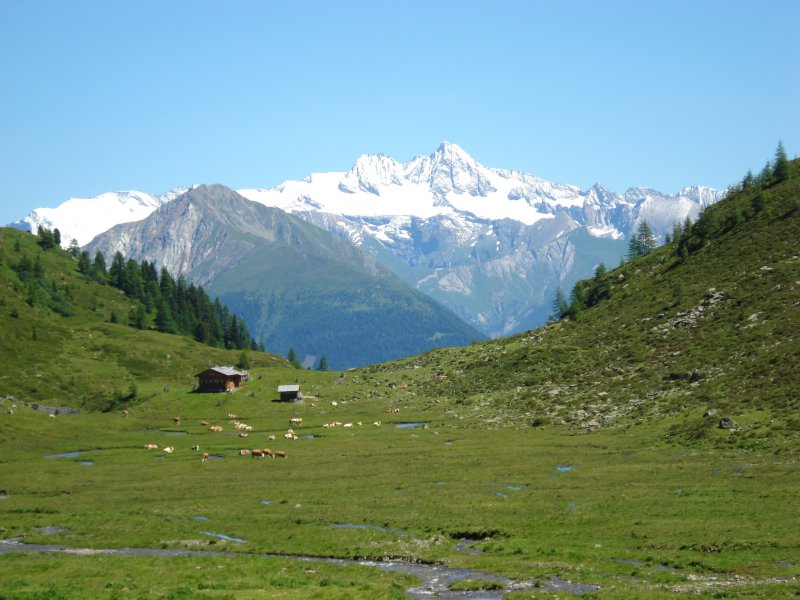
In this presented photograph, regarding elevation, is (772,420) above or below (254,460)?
above

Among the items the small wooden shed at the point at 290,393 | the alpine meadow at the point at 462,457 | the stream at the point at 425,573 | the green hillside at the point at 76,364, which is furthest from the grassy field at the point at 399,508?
the small wooden shed at the point at 290,393

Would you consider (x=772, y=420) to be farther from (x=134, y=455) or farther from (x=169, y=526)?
(x=134, y=455)

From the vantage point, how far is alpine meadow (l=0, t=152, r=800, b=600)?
159 feet

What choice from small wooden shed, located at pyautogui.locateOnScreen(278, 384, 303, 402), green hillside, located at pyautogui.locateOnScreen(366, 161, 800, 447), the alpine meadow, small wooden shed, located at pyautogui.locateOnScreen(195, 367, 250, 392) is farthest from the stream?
small wooden shed, located at pyautogui.locateOnScreen(195, 367, 250, 392)

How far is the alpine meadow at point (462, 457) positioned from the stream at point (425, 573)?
0.26 meters

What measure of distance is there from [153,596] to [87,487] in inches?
1847

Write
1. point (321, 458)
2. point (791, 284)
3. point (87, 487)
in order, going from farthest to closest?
1. point (791, 284)
2. point (321, 458)
3. point (87, 487)

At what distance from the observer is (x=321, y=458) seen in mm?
103000

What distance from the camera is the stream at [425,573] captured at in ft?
144

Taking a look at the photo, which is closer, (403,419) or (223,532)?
(223,532)

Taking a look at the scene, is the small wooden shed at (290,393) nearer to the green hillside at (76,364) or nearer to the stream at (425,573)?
the green hillside at (76,364)

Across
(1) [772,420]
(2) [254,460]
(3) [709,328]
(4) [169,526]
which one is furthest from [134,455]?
(3) [709,328]

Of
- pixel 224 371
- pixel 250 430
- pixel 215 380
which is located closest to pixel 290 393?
pixel 224 371

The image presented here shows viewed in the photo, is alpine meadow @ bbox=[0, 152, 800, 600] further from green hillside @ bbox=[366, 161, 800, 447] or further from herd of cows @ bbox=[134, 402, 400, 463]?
green hillside @ bbox=[366, 161, 800, 447]
